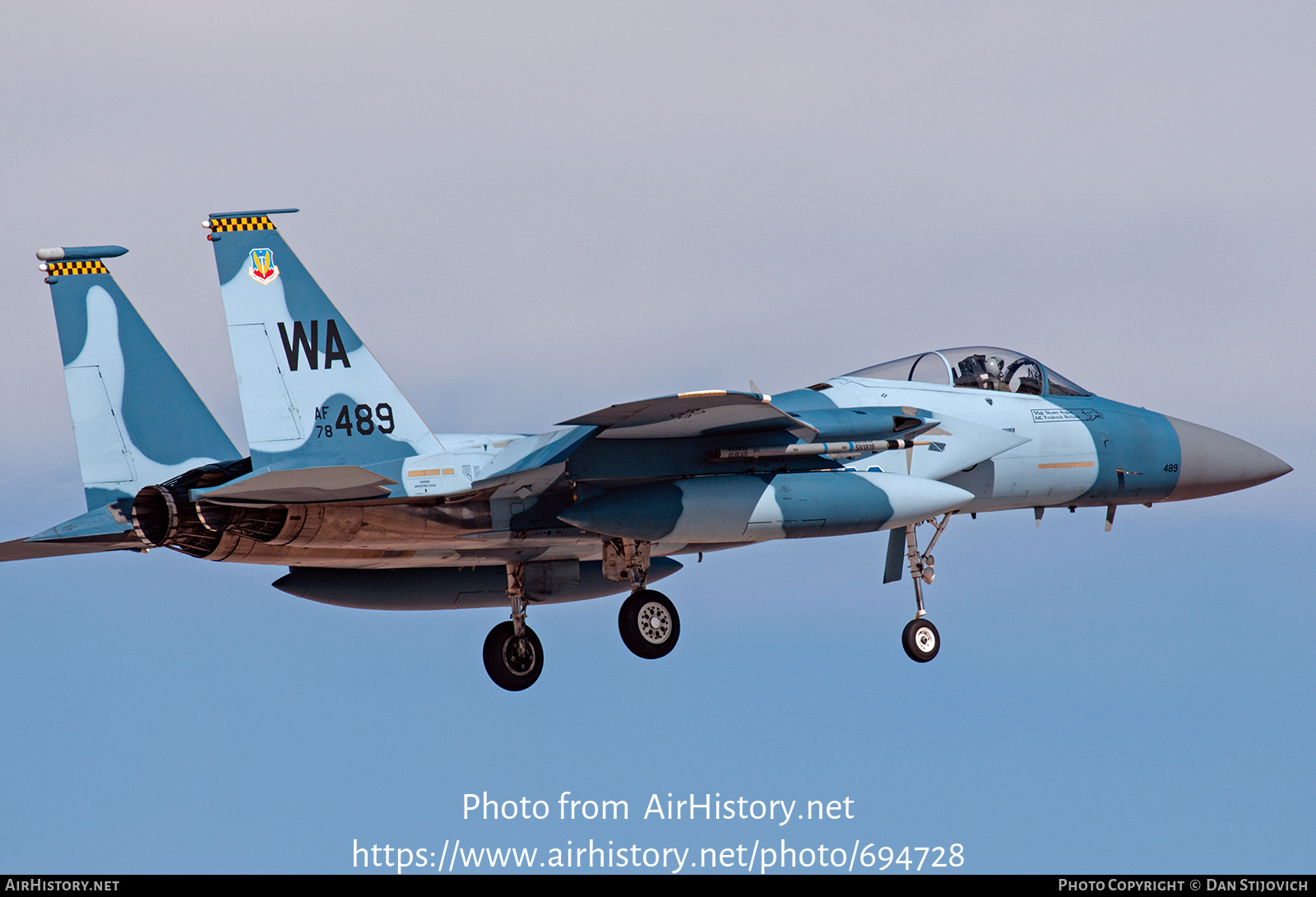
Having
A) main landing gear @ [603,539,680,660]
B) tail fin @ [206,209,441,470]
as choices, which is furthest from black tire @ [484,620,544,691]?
tail fin @ [206,209,441,470]

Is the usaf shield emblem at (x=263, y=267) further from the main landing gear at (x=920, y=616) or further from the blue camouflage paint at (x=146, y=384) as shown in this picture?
the main landing gear at (x=920, y=616)

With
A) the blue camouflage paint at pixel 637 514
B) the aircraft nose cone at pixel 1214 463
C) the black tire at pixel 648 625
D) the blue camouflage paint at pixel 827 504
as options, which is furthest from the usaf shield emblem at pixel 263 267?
the aircraft nose cone at pixel 1214 463

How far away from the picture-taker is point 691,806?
14594mm

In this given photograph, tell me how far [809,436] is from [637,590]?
2.72 meters

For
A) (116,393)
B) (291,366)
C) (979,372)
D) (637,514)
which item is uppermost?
(291,366)

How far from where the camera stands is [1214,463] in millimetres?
18812

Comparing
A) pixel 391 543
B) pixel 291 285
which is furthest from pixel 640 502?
pixel 291 285

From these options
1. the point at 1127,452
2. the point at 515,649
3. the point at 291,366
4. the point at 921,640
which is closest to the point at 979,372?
the point at 1127,452

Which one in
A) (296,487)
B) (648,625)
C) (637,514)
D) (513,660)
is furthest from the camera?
(513,660)

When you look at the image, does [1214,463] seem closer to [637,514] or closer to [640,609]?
[640,609]

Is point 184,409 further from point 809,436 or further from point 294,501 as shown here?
point 809,436

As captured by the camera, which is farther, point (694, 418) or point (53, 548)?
point (53, 548)

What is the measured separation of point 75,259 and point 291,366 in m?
4.09

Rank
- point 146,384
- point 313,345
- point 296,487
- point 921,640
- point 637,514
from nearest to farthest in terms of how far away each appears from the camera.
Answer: point 296,487, point 313,345, point 637,514, point 146,384, point 921,640
